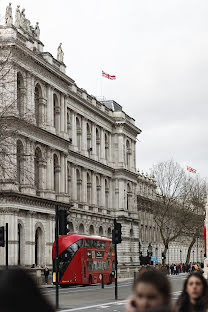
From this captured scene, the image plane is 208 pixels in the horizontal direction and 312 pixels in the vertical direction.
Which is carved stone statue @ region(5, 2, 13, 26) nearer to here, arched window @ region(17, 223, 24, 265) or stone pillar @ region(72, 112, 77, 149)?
arched window @ region(17, 223, 24, 265)

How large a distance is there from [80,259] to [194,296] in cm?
4328

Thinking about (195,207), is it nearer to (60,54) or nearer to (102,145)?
(102,145)

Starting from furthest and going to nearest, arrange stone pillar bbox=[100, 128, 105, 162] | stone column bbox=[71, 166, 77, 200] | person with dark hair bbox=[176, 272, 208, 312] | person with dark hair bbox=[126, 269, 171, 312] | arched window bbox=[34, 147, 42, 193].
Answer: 1. stone pillar bbox=[100, 128, 105, 162]
2. stone column bbox=[71, 166, 77, 200]
3. arched window bbox=[34, 147, 42, 193]
4. person with dark hair bbox=[176, 272, 208, 312]
5. person with dark hair bbox=[126, 269, 171, 312]

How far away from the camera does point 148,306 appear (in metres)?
2.54

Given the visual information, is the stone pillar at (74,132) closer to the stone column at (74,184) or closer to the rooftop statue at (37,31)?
the stone column at (74,184)

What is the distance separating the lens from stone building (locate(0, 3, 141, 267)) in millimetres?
52656

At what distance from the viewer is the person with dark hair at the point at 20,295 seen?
2.18 meters

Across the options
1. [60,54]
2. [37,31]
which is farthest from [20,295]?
[60,54]

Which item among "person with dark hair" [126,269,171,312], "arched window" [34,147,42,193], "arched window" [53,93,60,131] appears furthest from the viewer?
"arched window" [53,93,60,131]

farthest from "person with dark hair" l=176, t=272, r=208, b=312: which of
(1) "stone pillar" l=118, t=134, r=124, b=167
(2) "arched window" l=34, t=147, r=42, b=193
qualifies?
(1) "stone pillar" l=118, t=134, r=124, b=167

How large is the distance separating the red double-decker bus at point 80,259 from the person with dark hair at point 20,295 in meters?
44.1

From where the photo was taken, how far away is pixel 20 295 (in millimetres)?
2197

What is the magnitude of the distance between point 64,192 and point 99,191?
1907 cm

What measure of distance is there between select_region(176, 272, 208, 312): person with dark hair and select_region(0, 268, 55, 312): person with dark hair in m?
3.46
